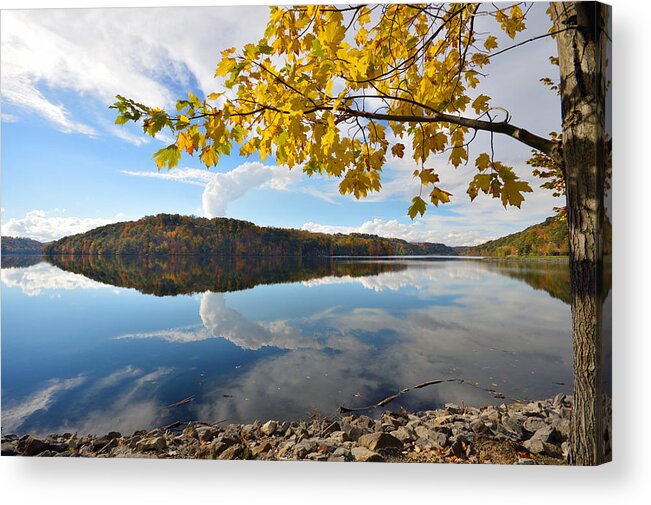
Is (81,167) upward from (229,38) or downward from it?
downward

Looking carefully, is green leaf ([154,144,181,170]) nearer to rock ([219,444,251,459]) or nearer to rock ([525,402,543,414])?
rock ([219,444,251,459])

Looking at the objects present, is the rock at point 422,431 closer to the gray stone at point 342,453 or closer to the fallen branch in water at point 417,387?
the fallen branch in water at point 417,387

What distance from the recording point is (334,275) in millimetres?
3082

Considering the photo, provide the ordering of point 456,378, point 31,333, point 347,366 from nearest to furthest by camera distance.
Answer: point 31,333 → point 456,378 → point 347,366

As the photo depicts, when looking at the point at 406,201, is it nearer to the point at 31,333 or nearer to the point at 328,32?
the point at 328,32

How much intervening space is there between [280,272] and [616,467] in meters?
2.55

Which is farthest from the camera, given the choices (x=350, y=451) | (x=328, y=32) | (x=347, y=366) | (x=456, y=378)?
(x=347, y=366)

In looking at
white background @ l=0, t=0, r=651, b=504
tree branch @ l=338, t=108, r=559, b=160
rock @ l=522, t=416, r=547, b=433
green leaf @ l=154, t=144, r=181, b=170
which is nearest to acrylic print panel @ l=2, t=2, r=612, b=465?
rock @ l=522, t=416, r=547, b=433

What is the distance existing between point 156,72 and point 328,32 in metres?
1.58

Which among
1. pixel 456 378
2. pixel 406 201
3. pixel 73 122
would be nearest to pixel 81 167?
pixel 73 122

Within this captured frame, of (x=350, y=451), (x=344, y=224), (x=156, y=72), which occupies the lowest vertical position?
(x=350, y=451)

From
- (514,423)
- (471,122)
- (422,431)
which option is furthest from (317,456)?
(471,122)

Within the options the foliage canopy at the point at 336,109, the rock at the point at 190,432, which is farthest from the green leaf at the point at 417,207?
the rock at the point at 190,432

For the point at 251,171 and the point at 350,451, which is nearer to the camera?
the point at 350,451
